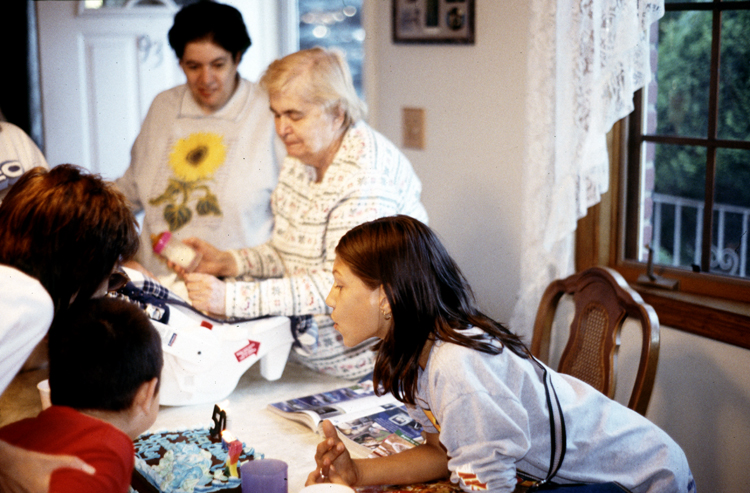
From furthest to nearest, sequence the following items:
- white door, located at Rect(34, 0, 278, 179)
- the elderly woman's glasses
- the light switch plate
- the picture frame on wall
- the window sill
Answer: white door, located at Rect(34, 0, 278, 179) < the light switch plate < the picture frame on wall < the window sill < the elderly woman's glasses

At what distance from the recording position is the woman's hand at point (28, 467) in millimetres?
968

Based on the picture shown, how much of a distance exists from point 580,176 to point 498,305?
66 cm

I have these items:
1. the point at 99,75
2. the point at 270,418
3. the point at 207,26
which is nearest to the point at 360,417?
the point at 270,418

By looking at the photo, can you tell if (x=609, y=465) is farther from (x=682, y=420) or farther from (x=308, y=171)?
(x=308, y=171)

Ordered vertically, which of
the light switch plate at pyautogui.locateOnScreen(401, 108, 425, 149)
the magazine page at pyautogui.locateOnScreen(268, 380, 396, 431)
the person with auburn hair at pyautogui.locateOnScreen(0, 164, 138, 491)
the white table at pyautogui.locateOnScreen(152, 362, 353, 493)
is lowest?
the white table at pyautogui.locateOnScreen(152, 362, 353, 493)

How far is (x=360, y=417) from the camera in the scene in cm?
152

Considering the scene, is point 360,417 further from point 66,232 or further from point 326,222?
point 66,232

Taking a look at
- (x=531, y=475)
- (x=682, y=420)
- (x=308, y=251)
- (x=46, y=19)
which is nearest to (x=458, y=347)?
(x=531, y=475)

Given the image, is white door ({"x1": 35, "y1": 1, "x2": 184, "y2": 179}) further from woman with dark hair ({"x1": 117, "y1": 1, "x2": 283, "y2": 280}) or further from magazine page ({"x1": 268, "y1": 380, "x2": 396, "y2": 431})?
magazine page ({"x1": 268, "y1": 380, "x2": 396, "y2": 431})

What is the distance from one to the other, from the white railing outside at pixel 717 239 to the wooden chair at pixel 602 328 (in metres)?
0.45

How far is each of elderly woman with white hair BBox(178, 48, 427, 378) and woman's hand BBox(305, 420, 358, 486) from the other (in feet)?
2.01

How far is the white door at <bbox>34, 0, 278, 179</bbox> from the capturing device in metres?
3.16

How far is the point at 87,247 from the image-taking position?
1.30 m

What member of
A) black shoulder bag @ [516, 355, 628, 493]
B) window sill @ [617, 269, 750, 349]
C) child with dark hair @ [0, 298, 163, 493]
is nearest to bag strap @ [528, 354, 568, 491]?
black shoulder bag @ [516, 355, 628, 493]
